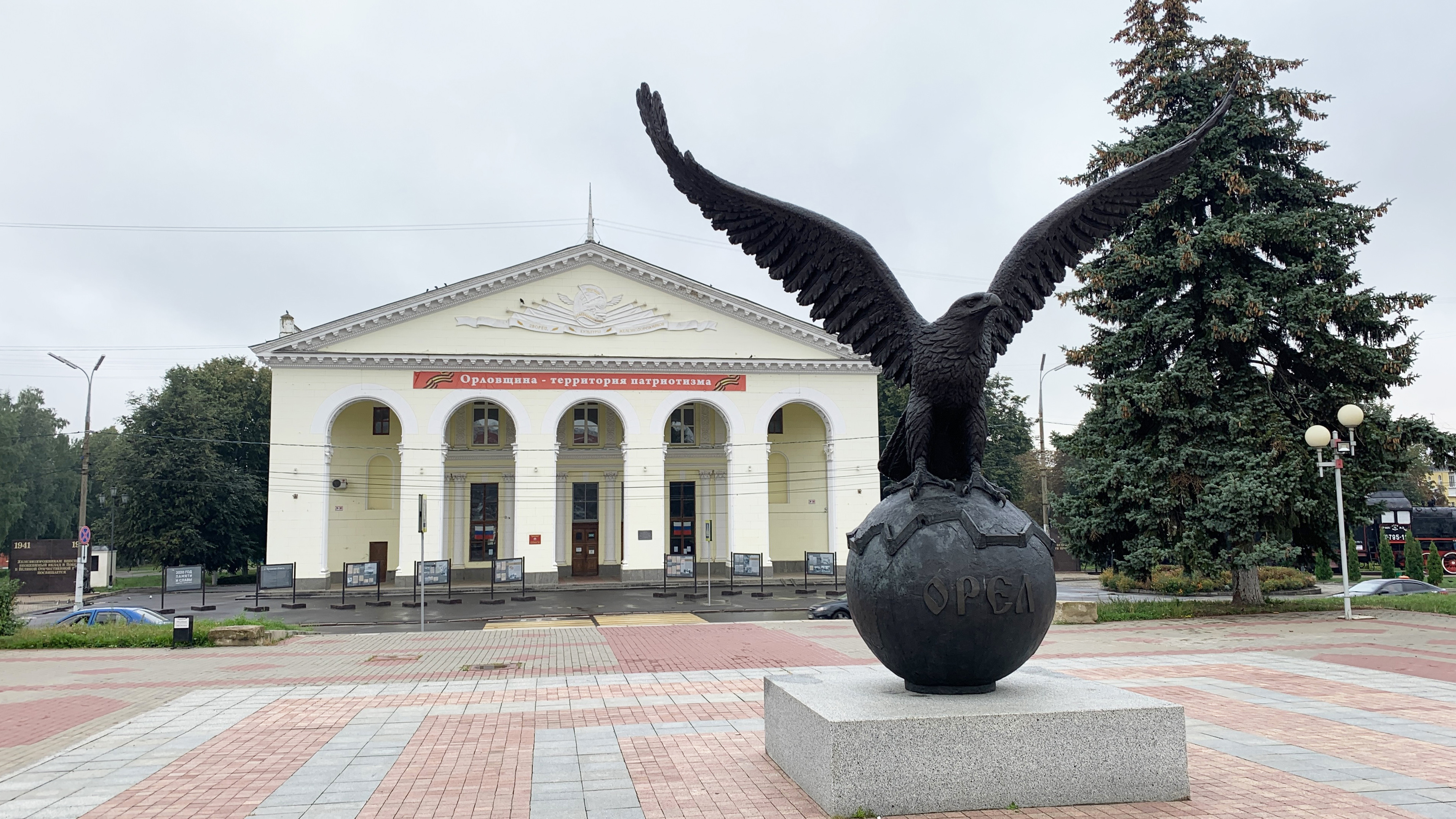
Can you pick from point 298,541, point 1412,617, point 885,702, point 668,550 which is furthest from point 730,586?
point 885,702

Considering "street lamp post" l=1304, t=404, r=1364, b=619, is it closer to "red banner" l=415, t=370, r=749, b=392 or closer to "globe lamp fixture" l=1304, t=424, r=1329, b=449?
"globe lamp fixture" l=1304, t=424, r=1329, b=449

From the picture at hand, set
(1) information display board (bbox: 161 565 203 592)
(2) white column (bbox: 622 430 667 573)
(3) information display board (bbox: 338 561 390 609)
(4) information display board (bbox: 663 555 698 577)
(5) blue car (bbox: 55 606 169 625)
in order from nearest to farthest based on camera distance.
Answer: (5) blue car (bbox: 55 606 169 625)
(3) information display board (bbox: 338 561 390 609)
(1) information display board (bbox: 161 565 203 592)
(4) information display board (bbox: 663 555 698 577)
(2) white column (bbox: 622 430 667 573)

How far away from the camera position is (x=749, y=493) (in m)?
39.5

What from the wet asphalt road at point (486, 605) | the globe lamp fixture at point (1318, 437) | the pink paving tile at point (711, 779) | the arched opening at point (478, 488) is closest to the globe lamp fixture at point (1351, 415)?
the globe lamp fixture at point (1318, 437)

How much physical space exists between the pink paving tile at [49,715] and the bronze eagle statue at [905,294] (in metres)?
8.21

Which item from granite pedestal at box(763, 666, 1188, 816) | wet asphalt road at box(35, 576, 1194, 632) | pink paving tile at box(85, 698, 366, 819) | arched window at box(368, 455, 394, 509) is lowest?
wet asphalt road at box(35, 576, 1194, 632)

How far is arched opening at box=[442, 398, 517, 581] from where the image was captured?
4022 centimetres

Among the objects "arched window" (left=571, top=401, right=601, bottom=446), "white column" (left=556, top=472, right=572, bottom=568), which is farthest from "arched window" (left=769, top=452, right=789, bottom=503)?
"white column" (left=556, top=472, right=572, bottom=568)

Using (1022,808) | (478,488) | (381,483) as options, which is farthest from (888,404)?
(1022,808)

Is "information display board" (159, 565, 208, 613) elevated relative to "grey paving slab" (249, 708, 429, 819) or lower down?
lower down

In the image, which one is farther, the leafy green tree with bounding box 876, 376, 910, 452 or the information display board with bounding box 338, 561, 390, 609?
the leafy green tree with bounding box 876, 376, 910, 452

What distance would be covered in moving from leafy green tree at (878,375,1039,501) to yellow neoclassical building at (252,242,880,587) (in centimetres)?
1569

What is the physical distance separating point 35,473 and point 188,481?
28.8 m

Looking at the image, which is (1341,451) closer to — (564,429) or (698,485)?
(698,485)
